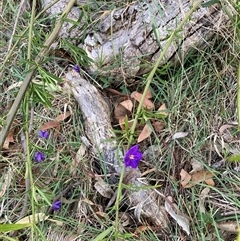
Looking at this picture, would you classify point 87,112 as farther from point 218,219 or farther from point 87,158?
point 218,219

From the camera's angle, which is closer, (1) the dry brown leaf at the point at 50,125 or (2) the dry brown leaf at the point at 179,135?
(2) the dry brown leaf at the point at 179,135

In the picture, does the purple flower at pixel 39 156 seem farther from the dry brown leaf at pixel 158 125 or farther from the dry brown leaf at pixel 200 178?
the dry brown leaf at pixel 200 178

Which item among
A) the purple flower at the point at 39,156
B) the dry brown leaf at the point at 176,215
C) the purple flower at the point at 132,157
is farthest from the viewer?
the purple flower at the point at 39,156

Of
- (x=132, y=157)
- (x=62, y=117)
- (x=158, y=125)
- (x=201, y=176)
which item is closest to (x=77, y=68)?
(x=62, y=117)

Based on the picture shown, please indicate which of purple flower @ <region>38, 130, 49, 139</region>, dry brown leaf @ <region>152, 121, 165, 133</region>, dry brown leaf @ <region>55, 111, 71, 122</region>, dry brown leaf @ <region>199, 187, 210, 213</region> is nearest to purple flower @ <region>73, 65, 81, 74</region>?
dry brown leaf @ <region>55, 111, 71, 122</region>

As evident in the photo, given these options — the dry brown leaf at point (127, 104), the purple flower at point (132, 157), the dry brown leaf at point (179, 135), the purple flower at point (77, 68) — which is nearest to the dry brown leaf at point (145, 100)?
the dry brown leaf at point (127, 104)

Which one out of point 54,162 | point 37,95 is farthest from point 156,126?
point 37,95
